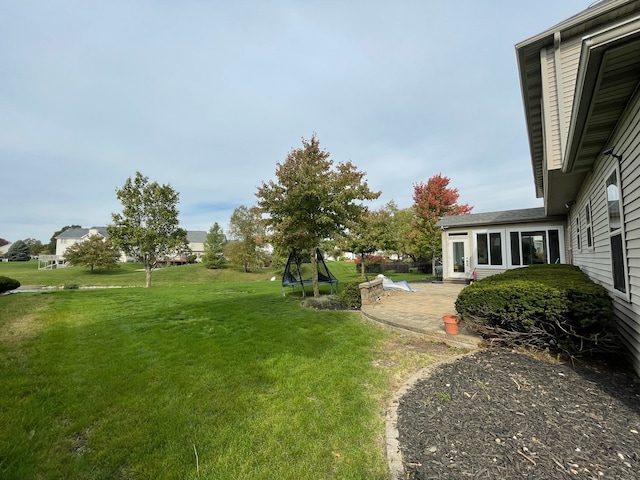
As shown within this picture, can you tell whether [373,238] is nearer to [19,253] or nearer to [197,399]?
[197,399]

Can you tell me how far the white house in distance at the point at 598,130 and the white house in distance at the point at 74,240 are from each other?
31.8m

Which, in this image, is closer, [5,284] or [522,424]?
[522,424]

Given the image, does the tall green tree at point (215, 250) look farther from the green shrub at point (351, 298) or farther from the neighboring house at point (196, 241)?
the neighboring house at point (196, 241)

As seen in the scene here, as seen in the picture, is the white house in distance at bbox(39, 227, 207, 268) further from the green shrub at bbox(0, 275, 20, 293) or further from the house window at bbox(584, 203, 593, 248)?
the house window at bbox(584, 203, 593, 248)

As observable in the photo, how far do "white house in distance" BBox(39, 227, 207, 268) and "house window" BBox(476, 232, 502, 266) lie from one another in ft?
93.8

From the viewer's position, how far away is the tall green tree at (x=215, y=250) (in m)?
30.5

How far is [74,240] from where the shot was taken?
5012 centimetres

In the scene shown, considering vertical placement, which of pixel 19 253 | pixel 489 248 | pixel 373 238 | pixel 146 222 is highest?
pixel 146 222

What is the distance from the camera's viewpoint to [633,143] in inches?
114

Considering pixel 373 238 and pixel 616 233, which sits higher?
pixel 373 238

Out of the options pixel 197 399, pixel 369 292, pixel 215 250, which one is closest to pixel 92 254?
pixel 215 250

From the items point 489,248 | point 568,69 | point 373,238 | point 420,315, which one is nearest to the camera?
point 568,69

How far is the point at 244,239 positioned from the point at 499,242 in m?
23.3

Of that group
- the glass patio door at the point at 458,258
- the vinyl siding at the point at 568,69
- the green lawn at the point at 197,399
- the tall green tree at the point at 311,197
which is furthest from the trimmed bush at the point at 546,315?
the glass patio door at the point at 458,258
